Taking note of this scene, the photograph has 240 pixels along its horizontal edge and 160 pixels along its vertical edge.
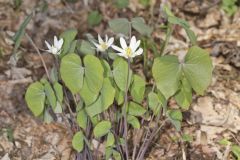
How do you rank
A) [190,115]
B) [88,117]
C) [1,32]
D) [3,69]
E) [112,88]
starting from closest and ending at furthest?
1. [112,88]
2. [88,117]
3. [190,115]
4. [3,69]
5. [1,32]

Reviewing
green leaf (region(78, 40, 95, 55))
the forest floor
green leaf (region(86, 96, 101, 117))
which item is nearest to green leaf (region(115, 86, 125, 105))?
green leaf (region(86, 96, 101, 117))

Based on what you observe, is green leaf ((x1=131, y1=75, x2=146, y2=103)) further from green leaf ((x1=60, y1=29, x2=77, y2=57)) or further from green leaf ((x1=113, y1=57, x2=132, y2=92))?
green leaf ((x1=60, y1=29, x2=77, y2=57))

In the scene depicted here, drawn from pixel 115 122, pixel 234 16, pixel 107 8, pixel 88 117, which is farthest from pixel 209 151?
pixel 107 8

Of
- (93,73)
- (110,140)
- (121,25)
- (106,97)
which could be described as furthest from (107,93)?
(121,25)

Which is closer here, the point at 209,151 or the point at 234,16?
the point at 209,151

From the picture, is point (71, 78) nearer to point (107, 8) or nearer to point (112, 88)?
point (112, 88)

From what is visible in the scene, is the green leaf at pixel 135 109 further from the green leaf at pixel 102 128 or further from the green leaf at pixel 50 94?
the green leaf at pixel 50 94

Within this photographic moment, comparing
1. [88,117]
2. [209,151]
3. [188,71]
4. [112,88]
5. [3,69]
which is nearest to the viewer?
[188,71]

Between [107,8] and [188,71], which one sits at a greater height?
[107,8]
